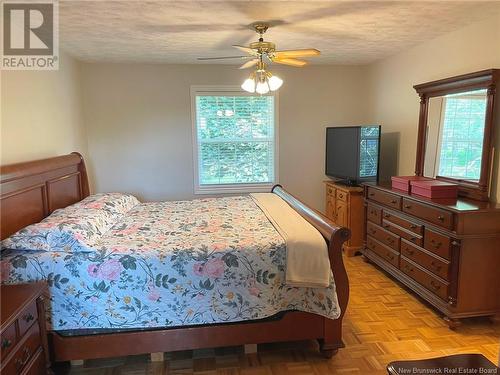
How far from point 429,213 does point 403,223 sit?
39 cm

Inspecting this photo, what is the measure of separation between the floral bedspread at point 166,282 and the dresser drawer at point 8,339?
0.41 m

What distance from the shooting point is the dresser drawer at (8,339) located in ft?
5.05

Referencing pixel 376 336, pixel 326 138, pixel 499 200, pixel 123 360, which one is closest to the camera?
pixel 123 360

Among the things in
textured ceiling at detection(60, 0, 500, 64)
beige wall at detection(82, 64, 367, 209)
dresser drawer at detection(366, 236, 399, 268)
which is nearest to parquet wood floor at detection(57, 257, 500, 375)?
dresser drawer at detection(366, 236, 399, 268)

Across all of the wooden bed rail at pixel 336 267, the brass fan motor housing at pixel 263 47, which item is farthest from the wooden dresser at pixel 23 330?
the brass fan motor housing at pixel 263 47

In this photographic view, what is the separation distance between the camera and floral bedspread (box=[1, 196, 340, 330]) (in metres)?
2.04

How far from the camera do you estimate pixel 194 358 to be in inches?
91.0

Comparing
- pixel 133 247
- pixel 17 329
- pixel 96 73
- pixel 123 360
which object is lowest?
pixel 123 360

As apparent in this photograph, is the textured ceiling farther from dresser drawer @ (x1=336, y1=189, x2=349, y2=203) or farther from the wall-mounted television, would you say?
dresser drawer @ (x1=336, y1=189, x2=349, y2=203)

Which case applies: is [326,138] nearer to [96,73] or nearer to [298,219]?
[298,219]

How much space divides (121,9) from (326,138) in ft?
10.0

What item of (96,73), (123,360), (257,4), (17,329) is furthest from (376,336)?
(96,73)

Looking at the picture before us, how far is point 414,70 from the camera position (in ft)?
12.2

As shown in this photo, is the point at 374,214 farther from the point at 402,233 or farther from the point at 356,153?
the point at 356,153
